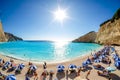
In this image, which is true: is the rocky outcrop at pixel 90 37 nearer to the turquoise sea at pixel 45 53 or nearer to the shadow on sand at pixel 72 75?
the turquoise sea at pixel 45 53

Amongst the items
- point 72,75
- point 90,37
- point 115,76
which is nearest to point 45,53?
point 72,75

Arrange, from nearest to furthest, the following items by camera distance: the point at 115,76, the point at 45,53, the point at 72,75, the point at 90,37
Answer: the point at 115,76 → the point at 72,75 → the point at 45,53 → the point at 90,37

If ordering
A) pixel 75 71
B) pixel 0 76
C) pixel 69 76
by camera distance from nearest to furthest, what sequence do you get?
pixel 0 76 < pixel 69 76 < pixel 75 71

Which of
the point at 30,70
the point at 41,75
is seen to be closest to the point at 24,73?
the point at 30,70

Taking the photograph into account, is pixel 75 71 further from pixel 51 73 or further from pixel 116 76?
pixel 116 76

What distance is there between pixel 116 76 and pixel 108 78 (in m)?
1.38

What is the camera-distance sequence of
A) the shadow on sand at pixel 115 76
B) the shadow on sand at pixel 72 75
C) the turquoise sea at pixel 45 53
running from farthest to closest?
the turquoise sea at pixel 45 53 → the shadow on sand at pixel 72 75 → the shadow on sand at pixel 115 76

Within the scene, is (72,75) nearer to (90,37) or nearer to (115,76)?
(115,76)

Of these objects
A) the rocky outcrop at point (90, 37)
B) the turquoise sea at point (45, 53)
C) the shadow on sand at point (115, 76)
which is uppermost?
the rocky outcrop at point (90, 37)

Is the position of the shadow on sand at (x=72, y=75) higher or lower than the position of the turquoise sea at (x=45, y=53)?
lower

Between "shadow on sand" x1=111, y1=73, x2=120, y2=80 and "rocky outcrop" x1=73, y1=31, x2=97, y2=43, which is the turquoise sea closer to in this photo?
"shadow on sand" x1=111, y1=73, x2=120, y2=80

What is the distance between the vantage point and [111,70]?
60.6 feet

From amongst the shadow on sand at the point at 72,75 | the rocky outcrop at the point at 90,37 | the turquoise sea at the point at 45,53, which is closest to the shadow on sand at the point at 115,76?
the shadow on sand at the point at 72,75

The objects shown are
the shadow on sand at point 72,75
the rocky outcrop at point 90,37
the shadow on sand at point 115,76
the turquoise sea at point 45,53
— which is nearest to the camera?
the shadow on sand at point 115,76
